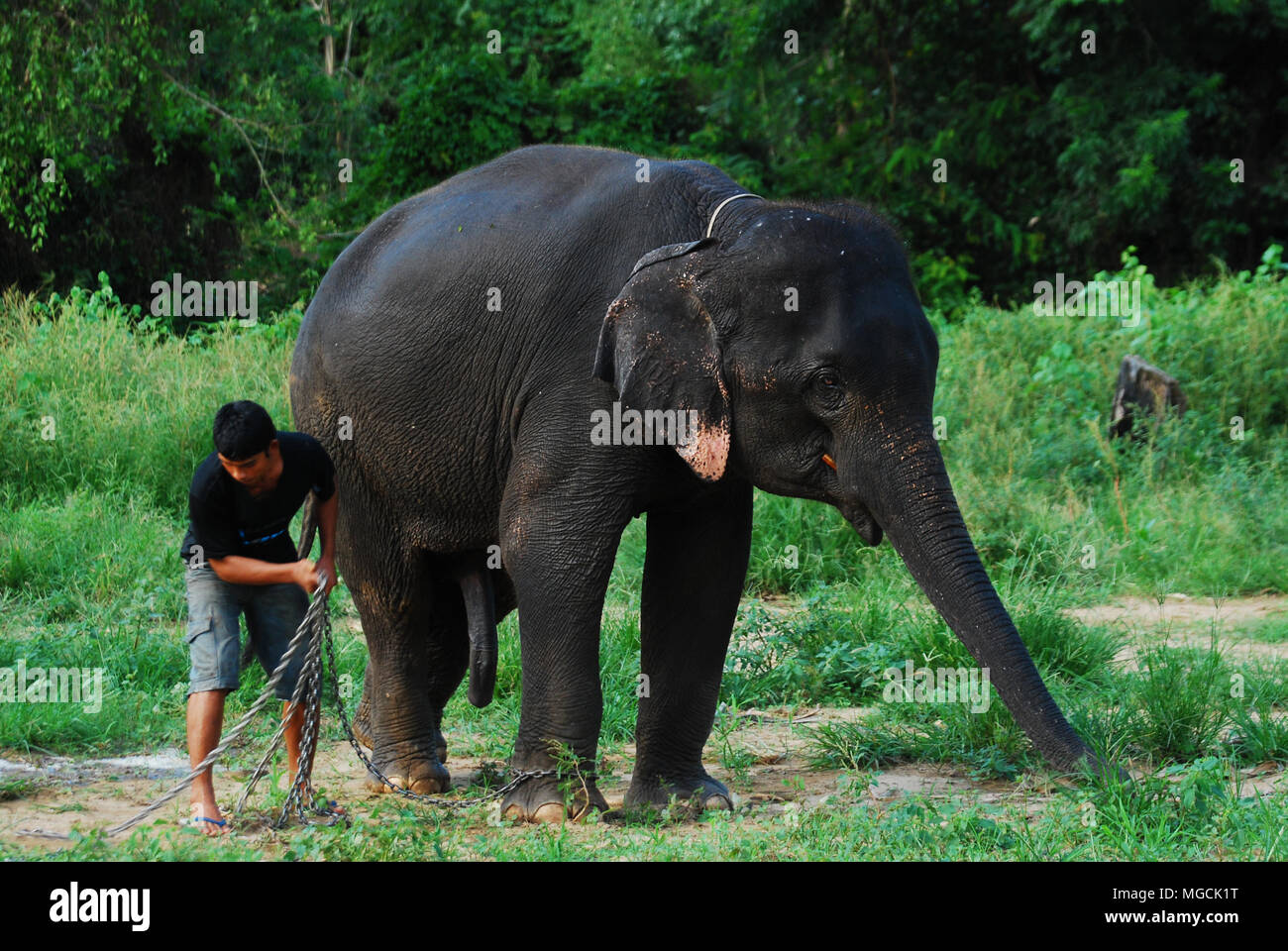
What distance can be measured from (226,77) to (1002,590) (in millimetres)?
11914

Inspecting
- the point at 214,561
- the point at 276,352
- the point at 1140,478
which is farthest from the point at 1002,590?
the point at 276,352

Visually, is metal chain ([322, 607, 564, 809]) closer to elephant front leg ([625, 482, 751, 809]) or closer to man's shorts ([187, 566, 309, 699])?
man's shorts ([187, 566, 309, 699])

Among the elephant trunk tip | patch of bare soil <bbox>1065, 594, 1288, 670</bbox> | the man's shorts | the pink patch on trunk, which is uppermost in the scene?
the pink patch on trunk

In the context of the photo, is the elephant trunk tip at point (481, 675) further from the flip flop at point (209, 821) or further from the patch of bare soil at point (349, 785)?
the flip flop at point (209, 821)

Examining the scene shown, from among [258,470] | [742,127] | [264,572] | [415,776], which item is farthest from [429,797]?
[742,127]

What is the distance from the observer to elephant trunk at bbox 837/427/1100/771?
4492 mm

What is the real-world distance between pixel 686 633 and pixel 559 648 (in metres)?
0.58

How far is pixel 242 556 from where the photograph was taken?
496cm

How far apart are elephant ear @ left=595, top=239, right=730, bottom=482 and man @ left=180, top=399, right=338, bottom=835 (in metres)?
1.06

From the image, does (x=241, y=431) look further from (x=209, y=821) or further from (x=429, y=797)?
(x=429, y=797)

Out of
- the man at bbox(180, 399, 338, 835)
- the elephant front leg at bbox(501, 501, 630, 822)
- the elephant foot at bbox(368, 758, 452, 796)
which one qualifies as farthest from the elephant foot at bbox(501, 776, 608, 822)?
the man at bbox(180, 399, 338, 835)

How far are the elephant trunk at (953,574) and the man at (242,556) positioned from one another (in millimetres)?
1766

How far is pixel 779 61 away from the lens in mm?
21172

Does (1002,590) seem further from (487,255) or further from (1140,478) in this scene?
(487,255)
